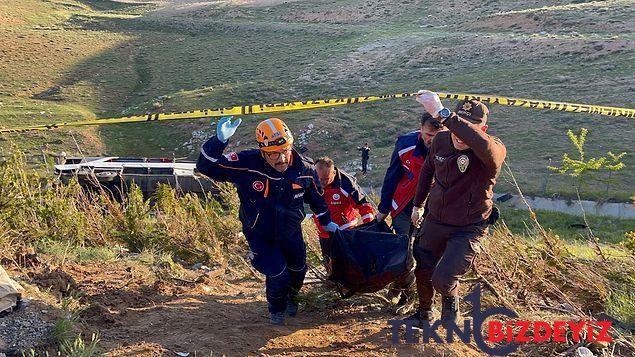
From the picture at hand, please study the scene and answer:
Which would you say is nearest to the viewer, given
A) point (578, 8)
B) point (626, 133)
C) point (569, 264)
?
point (569, 264)

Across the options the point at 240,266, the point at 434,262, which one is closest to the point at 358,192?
the point at 434,262

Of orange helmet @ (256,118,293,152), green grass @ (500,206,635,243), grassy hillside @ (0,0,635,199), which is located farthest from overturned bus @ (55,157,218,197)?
orange helmet @ (256,118,293,152)

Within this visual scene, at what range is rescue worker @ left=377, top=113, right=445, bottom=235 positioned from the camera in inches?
202

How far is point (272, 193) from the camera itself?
4.57 m

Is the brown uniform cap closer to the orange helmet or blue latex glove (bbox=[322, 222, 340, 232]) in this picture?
the orange helmet

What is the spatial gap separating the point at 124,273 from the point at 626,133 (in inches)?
654

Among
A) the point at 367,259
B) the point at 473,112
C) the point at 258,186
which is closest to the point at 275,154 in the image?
the point at 258,186

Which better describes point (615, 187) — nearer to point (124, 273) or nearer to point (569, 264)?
point (569, 264)

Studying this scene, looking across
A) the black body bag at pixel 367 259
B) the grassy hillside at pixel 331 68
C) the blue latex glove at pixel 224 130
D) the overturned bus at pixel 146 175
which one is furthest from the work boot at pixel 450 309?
the grassy hillside at pixel 331 68

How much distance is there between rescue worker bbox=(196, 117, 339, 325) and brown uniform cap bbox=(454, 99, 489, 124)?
1.19 meters

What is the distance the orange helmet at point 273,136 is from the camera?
4.43m

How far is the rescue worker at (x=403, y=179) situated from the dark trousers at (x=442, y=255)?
0.82 meters

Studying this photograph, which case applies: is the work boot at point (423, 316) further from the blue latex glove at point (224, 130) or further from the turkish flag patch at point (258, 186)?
the blue latex glove at point (224, 130)

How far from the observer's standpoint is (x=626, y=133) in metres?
18.4
